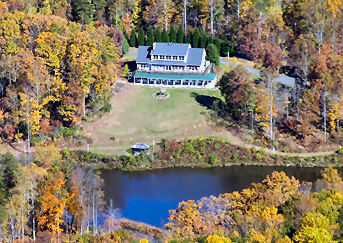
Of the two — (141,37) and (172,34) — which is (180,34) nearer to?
(172,34)

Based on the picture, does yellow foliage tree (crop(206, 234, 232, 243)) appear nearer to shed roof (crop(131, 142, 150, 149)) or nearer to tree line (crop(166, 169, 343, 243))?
tree line (crop(166, 169, 343, 243))

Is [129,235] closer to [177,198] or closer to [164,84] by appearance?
[177,198]

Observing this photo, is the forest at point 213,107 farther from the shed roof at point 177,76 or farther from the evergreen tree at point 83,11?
the shed roof at point 177,76

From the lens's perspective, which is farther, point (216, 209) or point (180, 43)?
point (180, 43)

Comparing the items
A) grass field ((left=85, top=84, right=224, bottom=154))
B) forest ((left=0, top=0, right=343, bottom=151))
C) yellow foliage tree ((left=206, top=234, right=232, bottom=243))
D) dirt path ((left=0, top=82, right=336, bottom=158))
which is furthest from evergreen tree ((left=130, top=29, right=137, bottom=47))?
yellow foliage tree ((left=206, top=234, right=232, bottom=243))

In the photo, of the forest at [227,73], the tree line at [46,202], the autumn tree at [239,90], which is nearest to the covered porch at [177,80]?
the forest at [227,73]

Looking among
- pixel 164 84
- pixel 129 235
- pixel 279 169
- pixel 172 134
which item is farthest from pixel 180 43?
pixel 129 235
